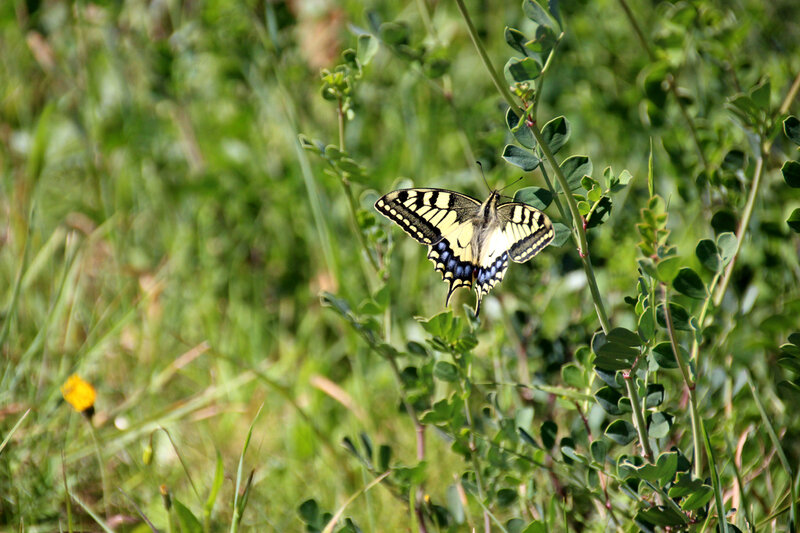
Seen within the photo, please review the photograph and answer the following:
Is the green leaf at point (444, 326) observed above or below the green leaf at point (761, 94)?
below

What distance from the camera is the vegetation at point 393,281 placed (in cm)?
113

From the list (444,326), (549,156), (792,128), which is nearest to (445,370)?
(444,326)

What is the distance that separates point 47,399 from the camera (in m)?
1.67

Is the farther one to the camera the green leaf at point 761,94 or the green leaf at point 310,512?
the green leaf at point 310,512

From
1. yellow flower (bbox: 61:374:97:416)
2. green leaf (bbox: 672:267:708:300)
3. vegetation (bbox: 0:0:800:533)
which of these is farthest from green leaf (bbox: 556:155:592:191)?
yellow flower (bbox: 61:374:97:416)

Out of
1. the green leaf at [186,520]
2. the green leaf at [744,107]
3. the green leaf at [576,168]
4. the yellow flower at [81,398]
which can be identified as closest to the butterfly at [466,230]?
the green leaf at [576,168]

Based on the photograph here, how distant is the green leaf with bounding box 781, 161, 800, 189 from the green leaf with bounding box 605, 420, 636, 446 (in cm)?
43

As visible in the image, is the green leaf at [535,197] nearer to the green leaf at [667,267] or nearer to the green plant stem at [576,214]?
the green plant stem at [576,214]

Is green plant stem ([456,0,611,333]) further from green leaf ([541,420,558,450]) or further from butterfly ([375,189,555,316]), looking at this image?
green leaf ([541,420,558,450])

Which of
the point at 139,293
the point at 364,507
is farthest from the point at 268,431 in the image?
the point at 139,293

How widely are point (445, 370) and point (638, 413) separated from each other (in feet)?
1.04

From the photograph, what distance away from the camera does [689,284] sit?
1104 millimetres

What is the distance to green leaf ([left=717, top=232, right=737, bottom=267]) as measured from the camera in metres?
1.08

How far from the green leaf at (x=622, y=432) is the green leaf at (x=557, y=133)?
0.42 metres
